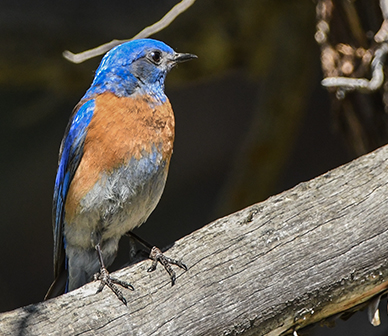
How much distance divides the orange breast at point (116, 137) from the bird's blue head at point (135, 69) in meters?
0.10

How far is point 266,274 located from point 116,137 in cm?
105

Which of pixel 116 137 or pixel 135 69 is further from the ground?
pixel 135 69

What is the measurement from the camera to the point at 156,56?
364cm

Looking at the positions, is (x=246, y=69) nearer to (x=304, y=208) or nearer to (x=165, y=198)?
(x=165, y=198)

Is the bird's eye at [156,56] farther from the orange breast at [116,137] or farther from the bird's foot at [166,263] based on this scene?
the bird's foot at [166,263]

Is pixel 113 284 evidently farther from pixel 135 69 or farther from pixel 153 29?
pixel 153 29

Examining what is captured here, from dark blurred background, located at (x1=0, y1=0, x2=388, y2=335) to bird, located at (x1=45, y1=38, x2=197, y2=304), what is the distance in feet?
3.61

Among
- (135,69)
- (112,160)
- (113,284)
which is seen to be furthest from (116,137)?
(113,284)

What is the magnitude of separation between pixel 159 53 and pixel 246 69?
1.60 meters

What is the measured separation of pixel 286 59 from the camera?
4.79 m

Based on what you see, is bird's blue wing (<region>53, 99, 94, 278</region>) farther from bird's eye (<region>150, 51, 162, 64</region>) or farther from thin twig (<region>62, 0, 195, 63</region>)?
bird's eye (<region>150, 51, 162, 64</region>)

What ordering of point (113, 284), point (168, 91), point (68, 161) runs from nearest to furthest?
point (113, 284) → point (68, 161) → point (168, 91)

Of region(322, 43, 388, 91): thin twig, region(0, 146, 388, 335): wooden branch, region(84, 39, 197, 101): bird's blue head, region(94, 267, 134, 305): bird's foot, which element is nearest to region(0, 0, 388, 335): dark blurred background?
region(322, 43, 388, 91): thin twig

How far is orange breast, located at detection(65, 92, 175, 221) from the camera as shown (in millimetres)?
3191
